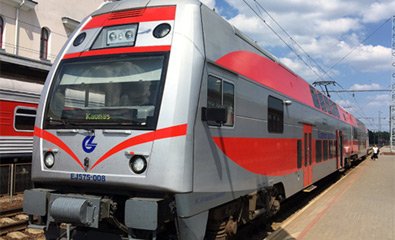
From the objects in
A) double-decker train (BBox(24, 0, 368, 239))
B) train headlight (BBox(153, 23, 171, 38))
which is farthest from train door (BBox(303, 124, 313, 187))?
train headlight (BBox(153, 23, 171, 38))

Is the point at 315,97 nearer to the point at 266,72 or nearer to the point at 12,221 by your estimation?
the point at 266,72

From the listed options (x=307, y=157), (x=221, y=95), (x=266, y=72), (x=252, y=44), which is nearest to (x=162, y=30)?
(x=221, y=95)

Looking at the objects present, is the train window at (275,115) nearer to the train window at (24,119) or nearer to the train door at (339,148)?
the train window at (24,119)

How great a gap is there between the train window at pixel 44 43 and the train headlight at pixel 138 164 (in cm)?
2496

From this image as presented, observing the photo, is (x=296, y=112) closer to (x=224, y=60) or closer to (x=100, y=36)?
(x=224, y=60)

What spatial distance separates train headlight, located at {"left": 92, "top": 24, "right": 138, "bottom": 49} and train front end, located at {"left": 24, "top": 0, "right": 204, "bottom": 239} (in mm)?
14

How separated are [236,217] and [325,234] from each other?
2.36 meters

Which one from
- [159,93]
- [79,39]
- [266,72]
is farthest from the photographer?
[266,72]

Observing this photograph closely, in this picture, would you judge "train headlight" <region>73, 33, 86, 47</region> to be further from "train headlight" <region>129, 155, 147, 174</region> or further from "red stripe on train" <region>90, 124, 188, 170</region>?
"train headlight" <region>129, 155, 147, 174</region>

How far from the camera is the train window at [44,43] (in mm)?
27734

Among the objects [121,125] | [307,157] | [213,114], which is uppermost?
[213,114]

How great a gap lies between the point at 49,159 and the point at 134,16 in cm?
208

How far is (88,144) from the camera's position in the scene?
5.04m

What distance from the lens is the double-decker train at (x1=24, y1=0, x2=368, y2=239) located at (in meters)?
4.71
